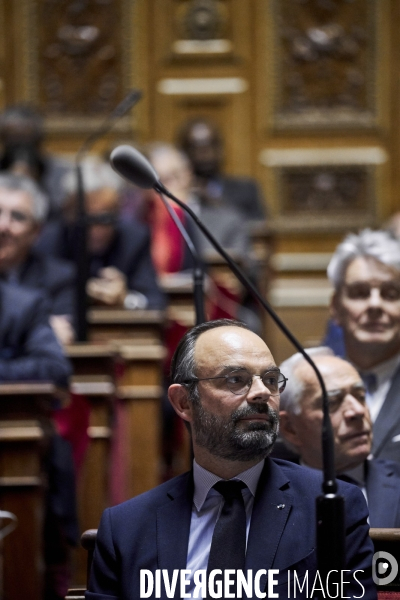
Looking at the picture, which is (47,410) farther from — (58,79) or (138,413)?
(58,79)

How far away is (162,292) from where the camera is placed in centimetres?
453

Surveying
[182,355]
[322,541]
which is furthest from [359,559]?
[182,355]

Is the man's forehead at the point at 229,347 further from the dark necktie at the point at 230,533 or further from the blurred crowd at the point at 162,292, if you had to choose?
the blurred crowd at the point at 162,292

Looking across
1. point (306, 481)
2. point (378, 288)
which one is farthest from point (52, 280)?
point (306, 481)

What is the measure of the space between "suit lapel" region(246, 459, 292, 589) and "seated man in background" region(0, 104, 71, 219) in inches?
147

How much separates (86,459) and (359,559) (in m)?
1.81

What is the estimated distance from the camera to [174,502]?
179 cm

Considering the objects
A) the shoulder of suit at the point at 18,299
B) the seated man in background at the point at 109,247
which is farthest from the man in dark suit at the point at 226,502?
the seated man in background at the point at 109,247

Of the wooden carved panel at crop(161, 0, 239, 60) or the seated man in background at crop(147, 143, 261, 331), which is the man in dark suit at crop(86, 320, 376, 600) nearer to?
the seated man in background at crop(147, 143, 261, 331)

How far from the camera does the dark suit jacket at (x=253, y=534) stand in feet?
5.53

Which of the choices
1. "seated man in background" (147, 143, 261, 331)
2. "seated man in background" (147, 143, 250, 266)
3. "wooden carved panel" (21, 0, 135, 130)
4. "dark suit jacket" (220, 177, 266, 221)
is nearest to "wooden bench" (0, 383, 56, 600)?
"seated man in background" (147, 143, 261, 331)

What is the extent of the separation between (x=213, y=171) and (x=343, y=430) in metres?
3.87

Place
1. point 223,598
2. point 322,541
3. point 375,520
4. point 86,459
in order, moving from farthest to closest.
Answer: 1. point 86,459
2. point 375,520
3. point 223,598
4. point 322,541

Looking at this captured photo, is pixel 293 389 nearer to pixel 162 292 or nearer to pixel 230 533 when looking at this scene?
pixel 230 533
